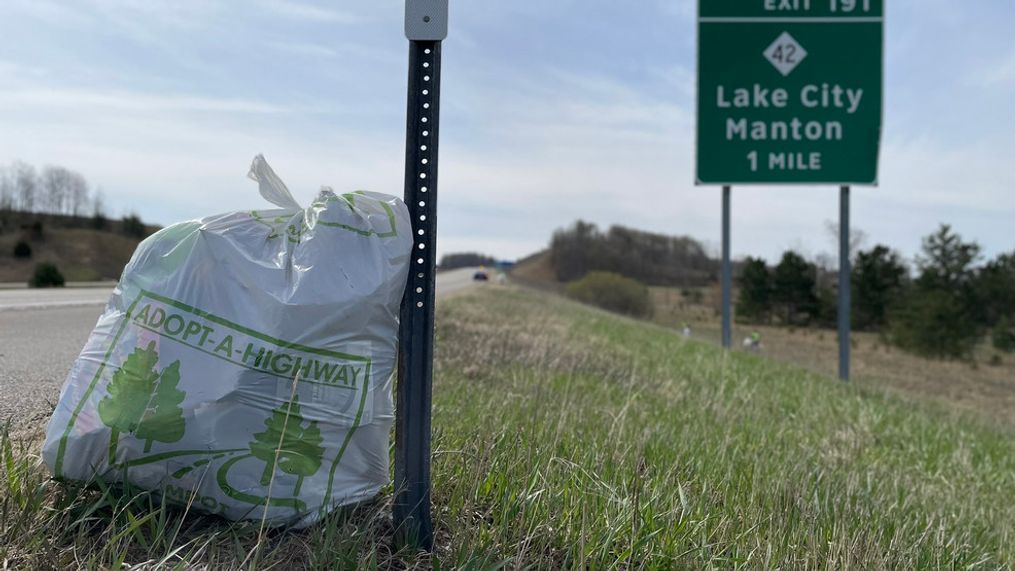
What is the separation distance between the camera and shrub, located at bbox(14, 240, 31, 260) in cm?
3916

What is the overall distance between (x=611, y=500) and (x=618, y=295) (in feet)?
171

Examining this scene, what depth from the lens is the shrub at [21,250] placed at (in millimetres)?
39156

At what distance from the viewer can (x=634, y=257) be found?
73750 mm

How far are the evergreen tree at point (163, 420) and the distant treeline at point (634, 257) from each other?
56020 millimetres

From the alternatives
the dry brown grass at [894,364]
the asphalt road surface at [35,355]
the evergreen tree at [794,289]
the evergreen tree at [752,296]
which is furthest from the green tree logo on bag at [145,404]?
the evergreen tree at [794,289]

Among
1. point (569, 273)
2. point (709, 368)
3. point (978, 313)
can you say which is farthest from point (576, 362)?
point (569, 273)

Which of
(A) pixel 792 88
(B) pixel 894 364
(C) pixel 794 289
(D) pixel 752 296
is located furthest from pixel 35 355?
(C) pixel 794 289

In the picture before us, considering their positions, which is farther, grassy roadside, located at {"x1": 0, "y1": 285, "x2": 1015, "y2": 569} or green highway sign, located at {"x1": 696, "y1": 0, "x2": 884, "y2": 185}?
green highway sign, located at {"x1": 696, "y1": 0, "x2": 884, "y2": 185}

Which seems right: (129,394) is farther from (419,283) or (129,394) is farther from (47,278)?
(47,278)

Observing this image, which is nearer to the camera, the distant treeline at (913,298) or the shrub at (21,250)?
the distant treeline at (913,298)

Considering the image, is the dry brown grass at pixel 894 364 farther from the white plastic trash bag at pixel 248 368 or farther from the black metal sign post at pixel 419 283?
Answer: the white plastic trash bag at pixel 248 368

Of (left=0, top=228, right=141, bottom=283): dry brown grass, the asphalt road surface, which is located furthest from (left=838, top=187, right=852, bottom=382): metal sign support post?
(left=0, top=228, right=141, bottom=283): dry brown grass

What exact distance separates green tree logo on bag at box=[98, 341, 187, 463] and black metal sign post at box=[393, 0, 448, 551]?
0.54 metres

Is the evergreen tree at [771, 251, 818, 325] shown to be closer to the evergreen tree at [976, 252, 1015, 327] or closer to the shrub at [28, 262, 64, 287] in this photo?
the evergreen tree at [976, 252, 1015, 327]
